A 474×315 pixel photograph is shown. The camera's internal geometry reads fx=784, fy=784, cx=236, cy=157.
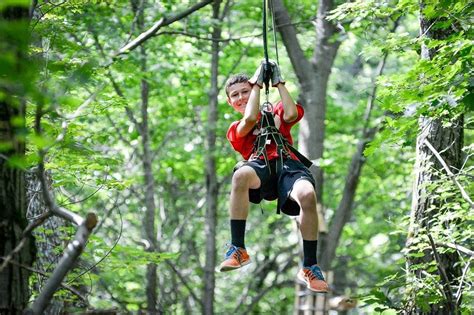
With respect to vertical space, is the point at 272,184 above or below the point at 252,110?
below

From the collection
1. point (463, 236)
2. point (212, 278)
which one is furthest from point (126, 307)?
point (463, 236)

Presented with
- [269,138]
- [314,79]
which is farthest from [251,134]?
[314,79]

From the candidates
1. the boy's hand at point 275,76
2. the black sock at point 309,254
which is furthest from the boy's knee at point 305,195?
the boy's hand at point 275,76

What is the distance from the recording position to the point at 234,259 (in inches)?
184

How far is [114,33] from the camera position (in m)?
9.58

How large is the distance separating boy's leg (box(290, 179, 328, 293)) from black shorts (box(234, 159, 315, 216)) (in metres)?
0.08

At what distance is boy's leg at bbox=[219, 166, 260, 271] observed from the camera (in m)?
4.69

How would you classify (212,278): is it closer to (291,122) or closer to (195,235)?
(195,235)

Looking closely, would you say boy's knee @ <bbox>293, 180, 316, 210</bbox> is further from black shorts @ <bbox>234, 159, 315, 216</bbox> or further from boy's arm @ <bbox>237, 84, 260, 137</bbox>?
boy's arm @ <bbox>237, 84, 260, 137</bbox>

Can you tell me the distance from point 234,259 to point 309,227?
487 mm

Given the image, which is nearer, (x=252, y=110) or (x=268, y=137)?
(x=252, y=110)

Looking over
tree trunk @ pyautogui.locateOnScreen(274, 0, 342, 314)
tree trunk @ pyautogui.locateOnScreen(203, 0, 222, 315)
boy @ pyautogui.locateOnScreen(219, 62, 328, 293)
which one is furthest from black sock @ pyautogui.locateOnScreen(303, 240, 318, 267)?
tree trunk @ pyautogui.locateOnScreen(203, 0, 222, 315)

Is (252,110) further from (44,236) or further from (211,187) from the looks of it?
(211,187)

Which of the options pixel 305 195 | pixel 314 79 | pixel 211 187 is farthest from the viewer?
pixel 211 187
